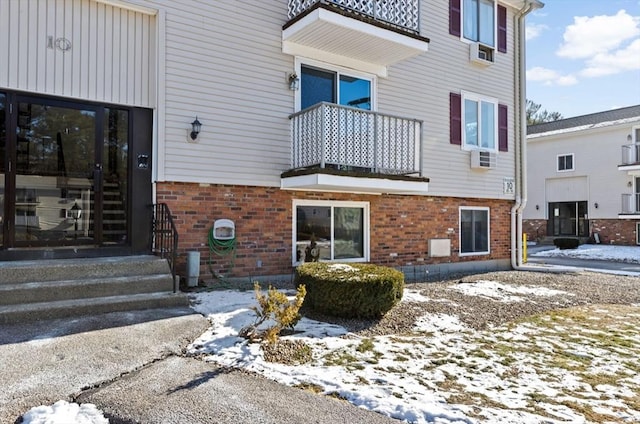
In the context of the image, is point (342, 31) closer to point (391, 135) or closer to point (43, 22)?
point (391, 135)

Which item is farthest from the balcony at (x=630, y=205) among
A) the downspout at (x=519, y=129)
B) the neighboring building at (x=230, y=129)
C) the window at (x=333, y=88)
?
the window at (x=333, y=88)

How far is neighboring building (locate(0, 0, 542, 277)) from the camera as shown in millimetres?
6289

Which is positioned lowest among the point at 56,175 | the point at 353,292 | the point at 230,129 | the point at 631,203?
the point at 353,292

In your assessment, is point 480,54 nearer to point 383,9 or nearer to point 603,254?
point 383,9

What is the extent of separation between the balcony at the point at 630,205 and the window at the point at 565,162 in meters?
3.40

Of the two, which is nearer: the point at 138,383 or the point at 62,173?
the point at 138,383

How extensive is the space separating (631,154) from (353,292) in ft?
75.5

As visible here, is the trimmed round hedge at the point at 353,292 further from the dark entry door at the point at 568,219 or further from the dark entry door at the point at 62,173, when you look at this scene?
the dark entry door at the point at 568,219

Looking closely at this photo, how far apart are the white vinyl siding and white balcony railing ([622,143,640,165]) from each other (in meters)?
23.8

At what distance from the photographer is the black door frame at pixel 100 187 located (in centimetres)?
602

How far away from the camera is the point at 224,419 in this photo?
9.34 ft

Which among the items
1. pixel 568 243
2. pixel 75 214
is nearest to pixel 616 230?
pixel 568 243

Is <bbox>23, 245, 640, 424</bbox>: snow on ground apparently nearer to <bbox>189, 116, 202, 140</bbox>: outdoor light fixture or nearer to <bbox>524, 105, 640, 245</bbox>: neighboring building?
<bbox>189, 116, 202, 140</bbox>: outdoor light fixture

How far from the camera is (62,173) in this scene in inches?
251
